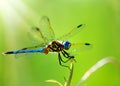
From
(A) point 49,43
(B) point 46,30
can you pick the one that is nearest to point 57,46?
(A) point 49,43

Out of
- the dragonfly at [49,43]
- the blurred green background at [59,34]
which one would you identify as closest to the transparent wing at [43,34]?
the dragonfly at [49,43]

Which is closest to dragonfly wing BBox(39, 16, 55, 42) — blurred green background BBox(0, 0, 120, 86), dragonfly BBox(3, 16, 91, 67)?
dragonfly BBox(3, 16, 91, 67)

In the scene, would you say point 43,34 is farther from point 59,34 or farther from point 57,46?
point 59,34

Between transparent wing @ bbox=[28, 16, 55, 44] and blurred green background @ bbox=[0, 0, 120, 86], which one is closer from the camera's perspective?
transparent wing @ bbox=[28, 16, 55, 44]

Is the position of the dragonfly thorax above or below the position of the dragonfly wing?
below

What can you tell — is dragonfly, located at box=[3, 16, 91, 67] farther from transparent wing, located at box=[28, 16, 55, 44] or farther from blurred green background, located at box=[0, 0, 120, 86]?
blurred green background, located at box=[0, 0, 120, 86]

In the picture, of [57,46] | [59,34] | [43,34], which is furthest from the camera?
[59,34]

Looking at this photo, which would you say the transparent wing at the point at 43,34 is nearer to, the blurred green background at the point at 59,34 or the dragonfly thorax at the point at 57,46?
the dragonfly thorax at the point at 57,46

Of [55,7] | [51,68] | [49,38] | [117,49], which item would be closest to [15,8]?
[55,7]

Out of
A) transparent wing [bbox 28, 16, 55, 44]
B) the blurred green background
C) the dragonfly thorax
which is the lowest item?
the blurred green background
